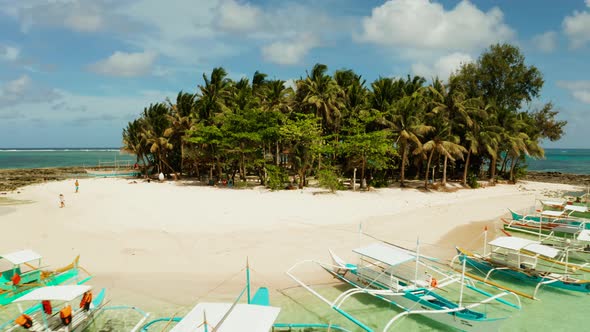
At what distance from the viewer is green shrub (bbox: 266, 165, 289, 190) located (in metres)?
27.9

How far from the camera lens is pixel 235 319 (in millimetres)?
6703

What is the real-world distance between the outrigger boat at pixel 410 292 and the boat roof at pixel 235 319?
2132mm

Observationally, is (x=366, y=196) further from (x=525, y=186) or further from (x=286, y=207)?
(x=525, y=186)

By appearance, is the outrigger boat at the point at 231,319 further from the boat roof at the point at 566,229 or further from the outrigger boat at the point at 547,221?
the outrigger boat at the point at 547,221

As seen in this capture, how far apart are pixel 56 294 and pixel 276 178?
20657mm

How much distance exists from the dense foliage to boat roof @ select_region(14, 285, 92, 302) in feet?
63.8

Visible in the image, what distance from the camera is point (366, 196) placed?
84.7 feet

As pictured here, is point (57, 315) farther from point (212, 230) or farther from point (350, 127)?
point (350, 127)

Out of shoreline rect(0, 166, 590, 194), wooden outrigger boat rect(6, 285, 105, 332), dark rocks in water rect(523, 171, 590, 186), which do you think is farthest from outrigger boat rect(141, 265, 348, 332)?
dark rocks in water rect(523, 171, 590, 186)

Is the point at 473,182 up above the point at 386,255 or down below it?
above

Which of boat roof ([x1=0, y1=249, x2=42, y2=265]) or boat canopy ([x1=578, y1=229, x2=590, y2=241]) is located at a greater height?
boat canopy ([x1=578, y1=229, x2=590, y2=241])

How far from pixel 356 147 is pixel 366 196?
4.29 m

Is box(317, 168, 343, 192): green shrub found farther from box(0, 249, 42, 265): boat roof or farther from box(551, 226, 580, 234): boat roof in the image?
box(0, 249, 42, 265): boat roof

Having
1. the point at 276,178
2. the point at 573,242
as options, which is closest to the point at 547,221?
the point at 573,242
